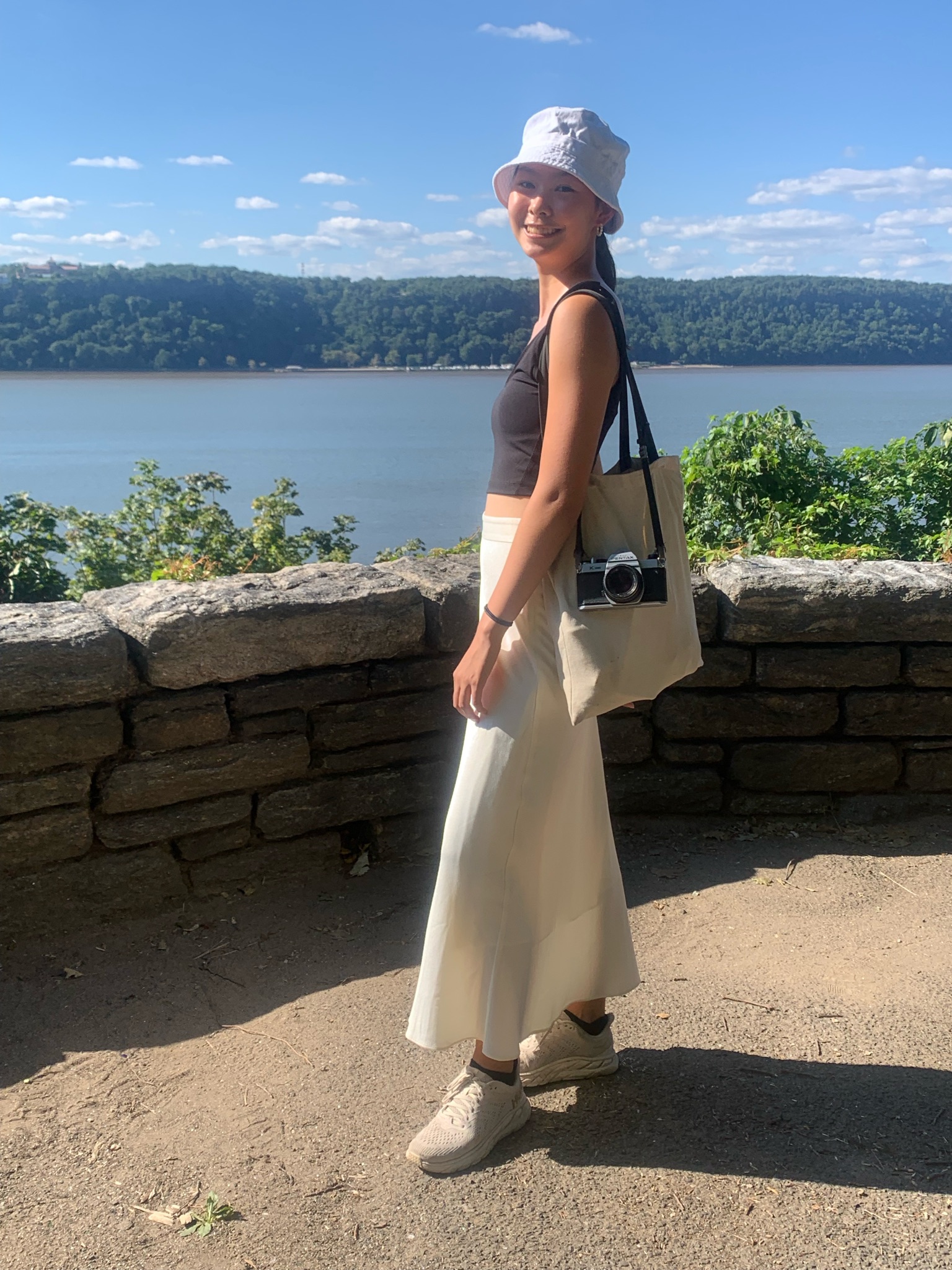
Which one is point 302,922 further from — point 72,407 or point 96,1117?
point 72,407

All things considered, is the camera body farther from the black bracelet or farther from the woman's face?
the woman's face

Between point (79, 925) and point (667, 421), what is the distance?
566 cm

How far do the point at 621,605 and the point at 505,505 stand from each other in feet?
1.10

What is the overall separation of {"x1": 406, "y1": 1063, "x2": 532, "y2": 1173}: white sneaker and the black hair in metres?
1.63

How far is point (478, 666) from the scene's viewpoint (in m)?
1.92

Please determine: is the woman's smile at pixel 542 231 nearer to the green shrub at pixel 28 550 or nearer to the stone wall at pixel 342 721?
the stone wall at pixel 342 721

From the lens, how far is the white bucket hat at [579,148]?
1850mm

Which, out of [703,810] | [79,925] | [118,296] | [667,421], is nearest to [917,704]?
[703,810]

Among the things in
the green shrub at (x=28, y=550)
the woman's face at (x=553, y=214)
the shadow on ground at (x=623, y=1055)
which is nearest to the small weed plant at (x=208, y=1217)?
the shadow on ground at (x=623, y=1055)

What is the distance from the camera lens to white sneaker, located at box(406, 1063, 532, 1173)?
1.97 m

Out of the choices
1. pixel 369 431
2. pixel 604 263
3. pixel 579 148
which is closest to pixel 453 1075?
pixel 604 263

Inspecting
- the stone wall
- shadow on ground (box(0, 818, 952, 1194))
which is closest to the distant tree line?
the stone wall

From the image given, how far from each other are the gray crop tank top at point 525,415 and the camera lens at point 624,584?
0.23 meters

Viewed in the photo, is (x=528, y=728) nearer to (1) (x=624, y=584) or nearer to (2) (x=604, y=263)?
(1) (x=624, y=584)
